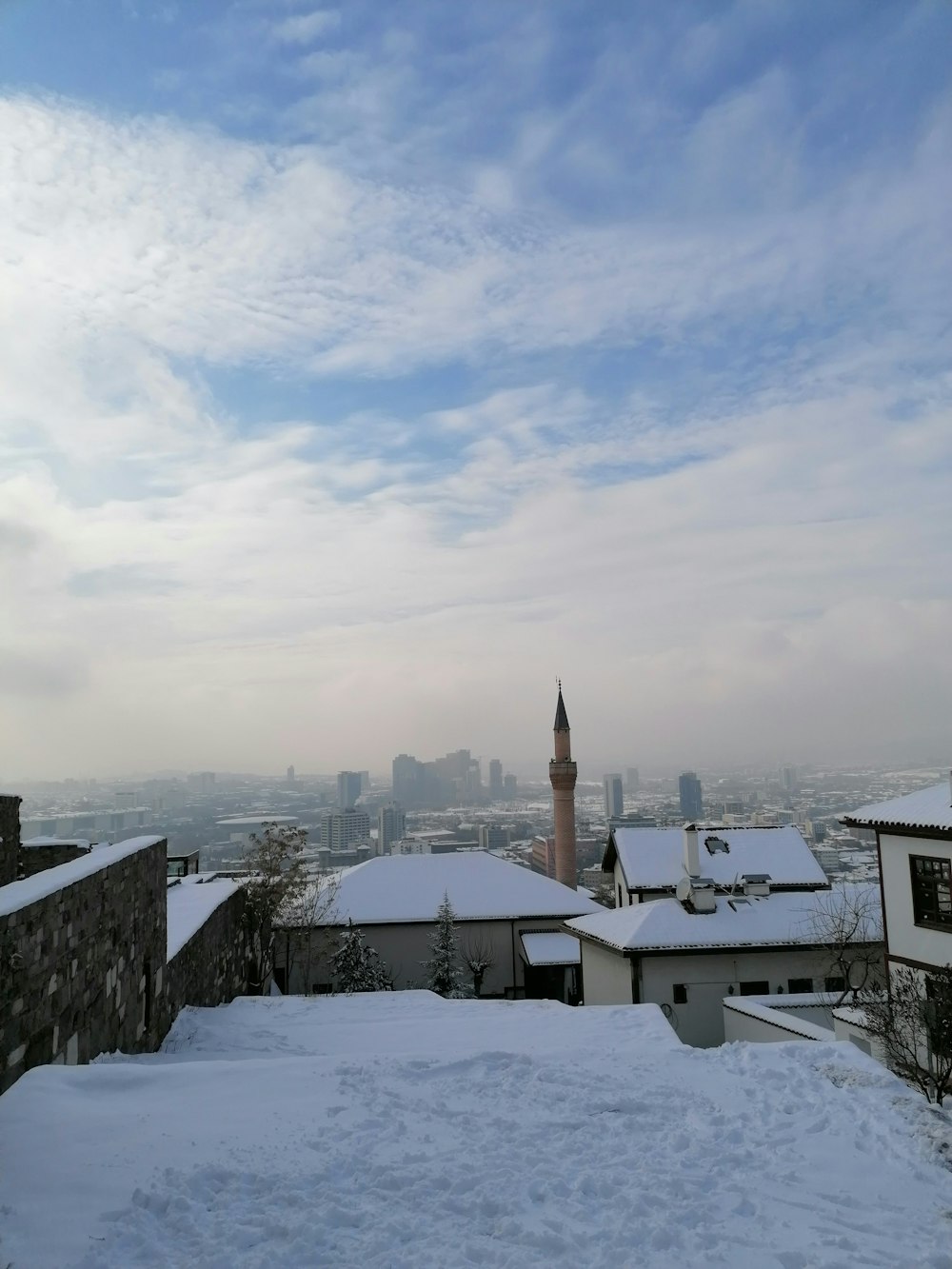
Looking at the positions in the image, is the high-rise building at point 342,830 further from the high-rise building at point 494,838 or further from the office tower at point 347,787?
the office tower at point 347,787

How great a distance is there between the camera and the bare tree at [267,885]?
2192 cm

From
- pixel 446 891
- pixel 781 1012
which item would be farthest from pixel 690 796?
pixel 781 1012

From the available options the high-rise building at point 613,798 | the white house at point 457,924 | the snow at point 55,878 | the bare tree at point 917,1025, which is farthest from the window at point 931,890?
the high-rise building at point 613,798

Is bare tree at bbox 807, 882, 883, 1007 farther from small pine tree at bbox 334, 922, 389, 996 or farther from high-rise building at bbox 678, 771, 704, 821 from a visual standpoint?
high-rise building at bbox 678, 771, 704, 821

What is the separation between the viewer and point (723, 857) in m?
27.4

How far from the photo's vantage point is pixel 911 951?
16.8 metres

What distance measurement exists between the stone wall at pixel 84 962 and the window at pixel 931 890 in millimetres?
14438

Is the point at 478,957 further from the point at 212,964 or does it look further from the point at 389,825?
the point at 389,825

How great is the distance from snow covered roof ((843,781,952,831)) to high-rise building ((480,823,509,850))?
54241 mm

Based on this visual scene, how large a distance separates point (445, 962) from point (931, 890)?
15.4 metres

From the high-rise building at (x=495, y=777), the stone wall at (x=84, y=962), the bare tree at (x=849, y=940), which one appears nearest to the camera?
the stone wall at (x=84, y=962)

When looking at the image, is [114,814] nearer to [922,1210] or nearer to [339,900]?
[339,900]

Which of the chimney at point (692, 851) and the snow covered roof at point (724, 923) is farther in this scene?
the chimney at point (692, 851)

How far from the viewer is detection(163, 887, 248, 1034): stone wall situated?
12430 millimetres
